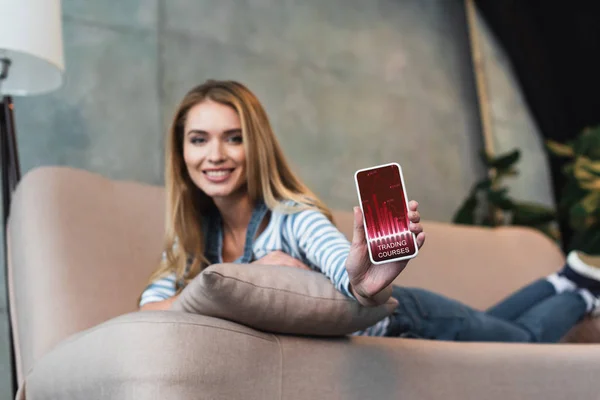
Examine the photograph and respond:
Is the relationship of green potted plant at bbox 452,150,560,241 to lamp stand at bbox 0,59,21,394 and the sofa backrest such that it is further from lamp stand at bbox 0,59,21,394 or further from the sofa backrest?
lamp stand at bbox 0,59,21,394

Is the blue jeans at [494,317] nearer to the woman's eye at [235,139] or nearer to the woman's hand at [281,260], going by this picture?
the woman's hand at [281,260]

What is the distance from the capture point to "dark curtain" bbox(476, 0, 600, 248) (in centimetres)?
397

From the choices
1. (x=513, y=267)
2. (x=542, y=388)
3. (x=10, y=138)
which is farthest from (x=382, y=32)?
(x=542, y=388)

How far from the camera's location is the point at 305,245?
1.44 metres

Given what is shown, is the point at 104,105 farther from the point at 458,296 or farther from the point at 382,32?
the point at 382,32

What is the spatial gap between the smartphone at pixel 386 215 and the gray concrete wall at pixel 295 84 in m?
1.55

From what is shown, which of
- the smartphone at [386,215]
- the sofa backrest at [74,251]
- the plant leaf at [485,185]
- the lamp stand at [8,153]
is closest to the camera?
the smartphone at [386,215]

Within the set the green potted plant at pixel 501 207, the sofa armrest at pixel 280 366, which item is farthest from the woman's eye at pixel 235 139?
the green potted plant at pixel 501 207

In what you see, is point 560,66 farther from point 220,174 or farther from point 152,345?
point 152,345

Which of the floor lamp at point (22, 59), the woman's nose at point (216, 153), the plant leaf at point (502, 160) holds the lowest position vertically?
the plant leaf at point (502, 160)

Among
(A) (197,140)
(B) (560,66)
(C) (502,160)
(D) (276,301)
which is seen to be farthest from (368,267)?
(B) (560,66)

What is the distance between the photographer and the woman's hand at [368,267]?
1000 millimetres

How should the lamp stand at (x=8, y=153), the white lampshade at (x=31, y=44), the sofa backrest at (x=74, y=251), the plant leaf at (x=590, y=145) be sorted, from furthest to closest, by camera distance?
1. the plant leaf at (x=590, y=145)
2. the lamp stand at (x=8, y=153)
3. the white lampshade at (x=31, y=44)
4. the sofa backrest at (x=74, y=251)

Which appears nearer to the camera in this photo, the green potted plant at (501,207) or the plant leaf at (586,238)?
the plant leaf at (586,238)
